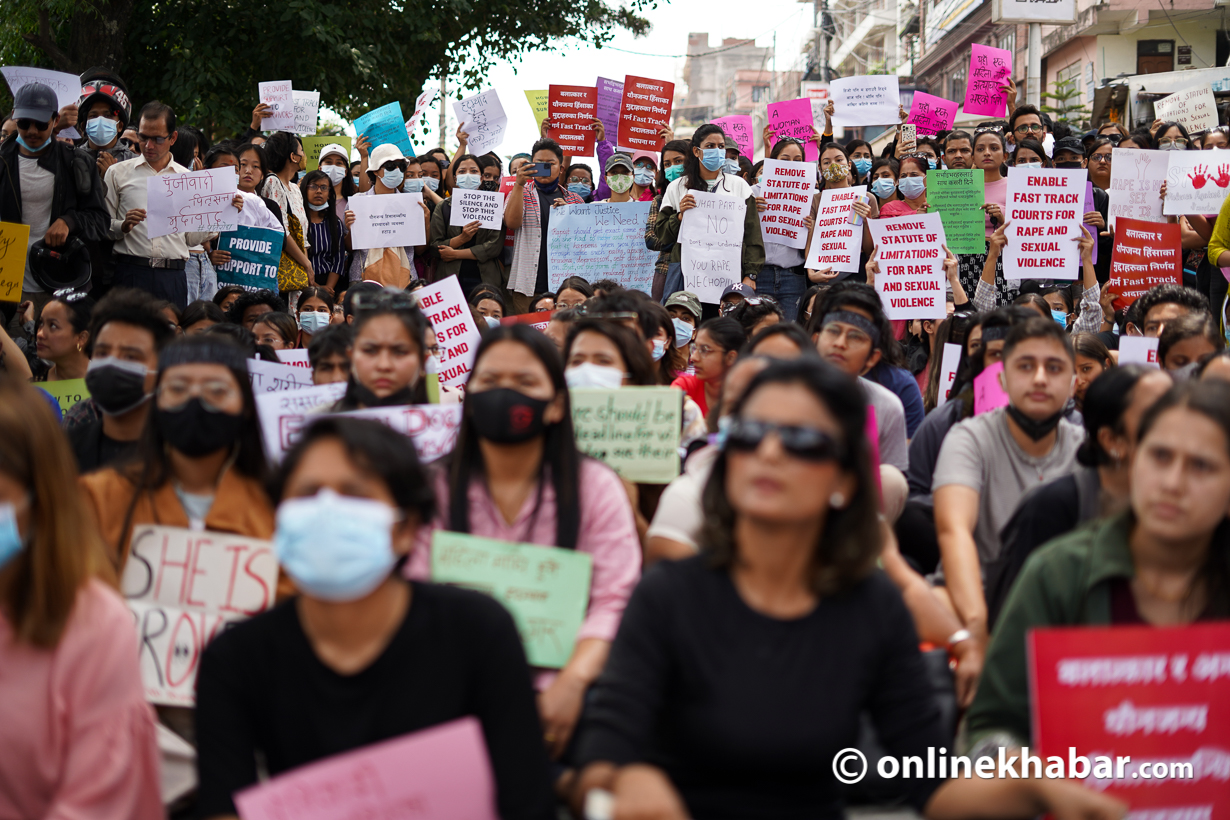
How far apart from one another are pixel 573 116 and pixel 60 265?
17.3 ft

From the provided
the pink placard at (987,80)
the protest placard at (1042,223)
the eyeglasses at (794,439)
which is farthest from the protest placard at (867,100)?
the eyeglasses at (794,439)

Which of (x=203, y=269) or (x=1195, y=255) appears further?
(x=1195, y=255)

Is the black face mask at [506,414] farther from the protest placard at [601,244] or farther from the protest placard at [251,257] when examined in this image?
the protest placard at [601,244]

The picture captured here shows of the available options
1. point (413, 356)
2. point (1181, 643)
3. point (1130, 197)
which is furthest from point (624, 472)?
point (1130, 197)

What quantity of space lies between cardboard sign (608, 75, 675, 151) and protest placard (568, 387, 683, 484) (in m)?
7.30

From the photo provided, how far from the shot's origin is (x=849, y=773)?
2.80 meters

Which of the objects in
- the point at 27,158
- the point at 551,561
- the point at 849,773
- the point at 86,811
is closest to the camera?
the point at 86,811

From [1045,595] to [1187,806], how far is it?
21.7 inches

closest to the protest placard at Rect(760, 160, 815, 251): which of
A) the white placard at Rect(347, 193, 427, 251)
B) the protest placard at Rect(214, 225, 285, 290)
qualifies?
the white placard at Rect(347, 193, 427, 251)

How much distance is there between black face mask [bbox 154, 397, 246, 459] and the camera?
362cm

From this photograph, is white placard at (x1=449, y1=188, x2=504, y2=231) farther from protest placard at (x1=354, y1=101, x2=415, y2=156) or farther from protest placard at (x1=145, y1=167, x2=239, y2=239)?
protest placard at (x1=145, y1=167, x2=239, y2=239)

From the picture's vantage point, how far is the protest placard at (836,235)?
9.16 m

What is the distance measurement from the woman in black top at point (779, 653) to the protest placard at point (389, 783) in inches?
10.6

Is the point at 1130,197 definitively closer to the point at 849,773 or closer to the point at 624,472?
the point at 624,472
